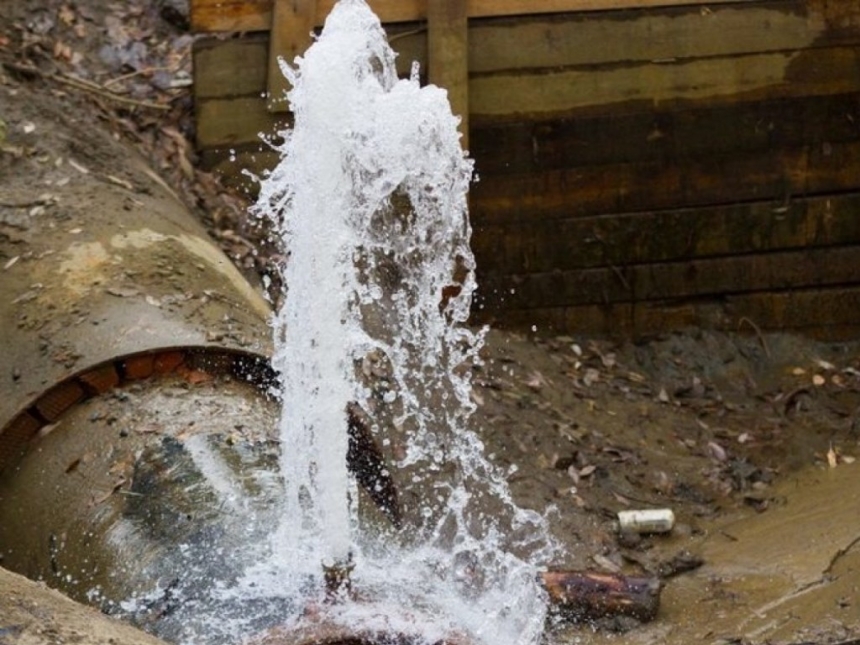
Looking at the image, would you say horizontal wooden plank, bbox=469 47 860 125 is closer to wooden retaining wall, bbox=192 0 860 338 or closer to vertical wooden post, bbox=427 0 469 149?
wooden retaining wall, bbox=192 0 860 338

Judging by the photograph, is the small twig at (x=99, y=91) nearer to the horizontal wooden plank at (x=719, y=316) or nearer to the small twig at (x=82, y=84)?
the small twig at (x=82, y=84)

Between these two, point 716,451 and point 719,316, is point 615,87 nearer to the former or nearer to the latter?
point 719,316

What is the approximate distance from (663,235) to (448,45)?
1400mm

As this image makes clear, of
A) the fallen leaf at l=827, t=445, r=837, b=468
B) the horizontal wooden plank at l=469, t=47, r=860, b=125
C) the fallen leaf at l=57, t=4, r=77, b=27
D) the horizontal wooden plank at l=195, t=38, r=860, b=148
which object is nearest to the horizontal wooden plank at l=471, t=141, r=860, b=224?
the horizontal wooden plank at l=195, t=38, r=860, b=148

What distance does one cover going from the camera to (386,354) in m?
6.75

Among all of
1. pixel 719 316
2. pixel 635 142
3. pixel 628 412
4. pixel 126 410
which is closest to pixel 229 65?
pixel 635 142

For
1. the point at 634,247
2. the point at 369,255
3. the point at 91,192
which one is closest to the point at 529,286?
the point at 634,247

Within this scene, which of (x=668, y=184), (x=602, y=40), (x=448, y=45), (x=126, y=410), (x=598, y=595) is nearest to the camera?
(x=126, y=410)

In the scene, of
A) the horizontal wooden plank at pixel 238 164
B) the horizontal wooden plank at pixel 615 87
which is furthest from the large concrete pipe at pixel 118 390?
the horizontal wooden plank at pixel 615 87

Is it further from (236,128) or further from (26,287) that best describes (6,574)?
(236,128)

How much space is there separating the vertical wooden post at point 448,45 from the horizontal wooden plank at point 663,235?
2.16 ft

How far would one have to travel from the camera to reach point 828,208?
8141 mm

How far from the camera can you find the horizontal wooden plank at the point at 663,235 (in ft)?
25.8

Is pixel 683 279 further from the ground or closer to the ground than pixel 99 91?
closer to the ground
